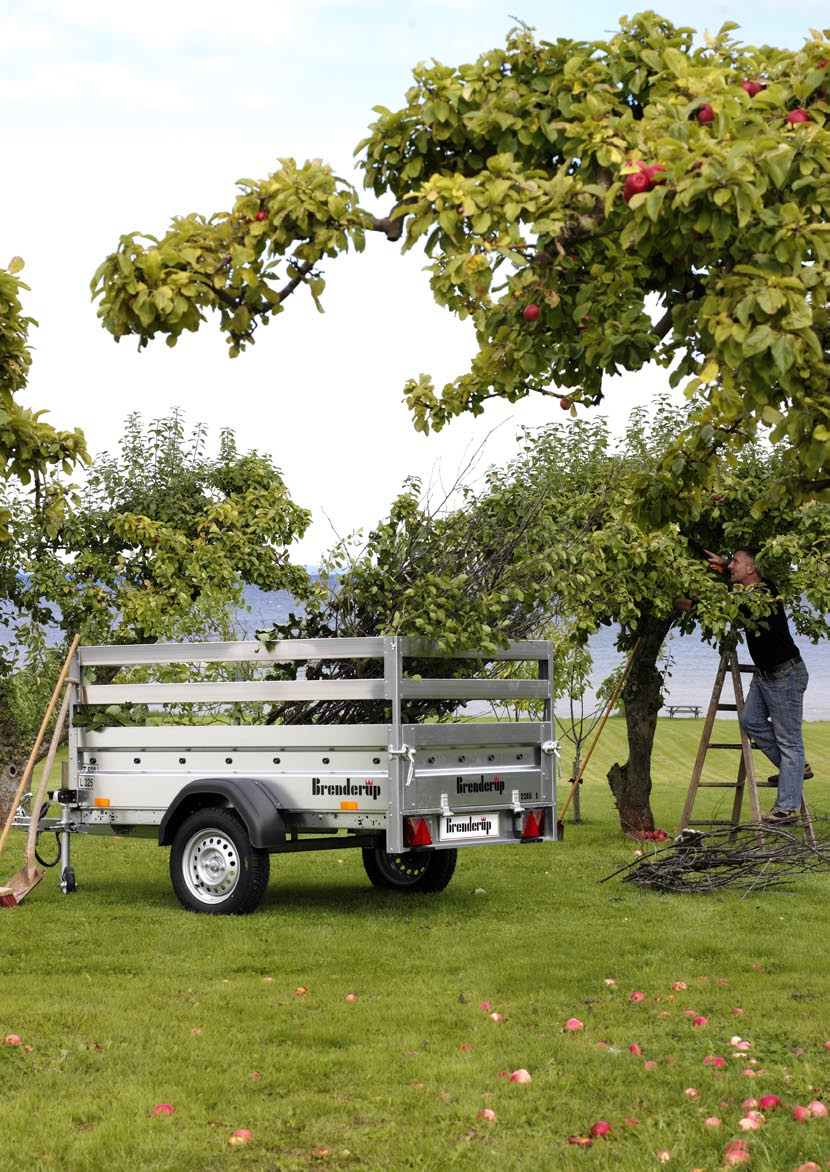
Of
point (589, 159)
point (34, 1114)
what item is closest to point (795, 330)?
point (589, 159)

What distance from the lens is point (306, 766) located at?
31.3 feet

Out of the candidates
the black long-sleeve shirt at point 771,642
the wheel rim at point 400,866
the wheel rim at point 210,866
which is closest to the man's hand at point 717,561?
the black long-sleeve shirt at point 771,642

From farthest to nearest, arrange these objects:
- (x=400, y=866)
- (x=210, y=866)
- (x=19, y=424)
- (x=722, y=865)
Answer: (x=400, y=866) → (x=722, y=865) → (x=210, y=866) → (x=19, y=424)

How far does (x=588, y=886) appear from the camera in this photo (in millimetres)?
10992

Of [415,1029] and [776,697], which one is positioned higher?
[776,697]

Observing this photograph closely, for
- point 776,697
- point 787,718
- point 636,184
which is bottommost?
point 787,718

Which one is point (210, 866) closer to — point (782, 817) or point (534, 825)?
point (534, 825)

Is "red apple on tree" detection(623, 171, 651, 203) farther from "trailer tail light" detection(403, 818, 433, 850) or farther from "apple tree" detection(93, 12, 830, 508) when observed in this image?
"trailer tail light" detection(403, 818, 433, 850)

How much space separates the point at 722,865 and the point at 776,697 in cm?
267

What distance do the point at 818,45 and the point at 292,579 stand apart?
12.6m

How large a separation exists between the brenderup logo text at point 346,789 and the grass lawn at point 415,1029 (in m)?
0.89

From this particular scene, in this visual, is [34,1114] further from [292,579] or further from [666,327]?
[292,579]

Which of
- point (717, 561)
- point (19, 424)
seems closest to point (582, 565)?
point (717, 561)

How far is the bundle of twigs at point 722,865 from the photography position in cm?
1048
